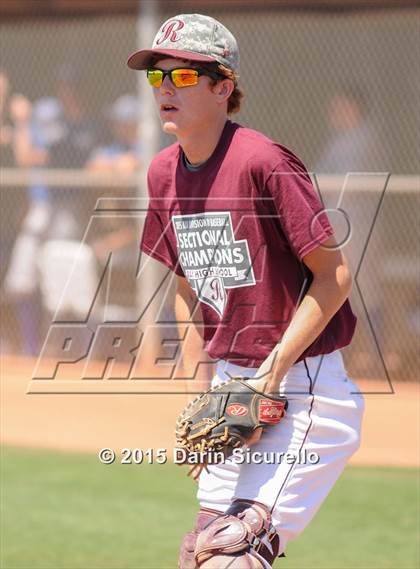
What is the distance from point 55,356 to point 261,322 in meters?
7.70

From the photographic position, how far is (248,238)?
13.0 feet

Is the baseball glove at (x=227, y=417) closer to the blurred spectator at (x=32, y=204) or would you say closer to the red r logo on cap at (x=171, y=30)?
the red r logo on cap at (x=171, y=30)

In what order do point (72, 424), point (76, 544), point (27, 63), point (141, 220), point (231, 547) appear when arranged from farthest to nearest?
point (27, 63) < point (141, 220) < point (72, 424) < point (76, 544) < point (231, 547)

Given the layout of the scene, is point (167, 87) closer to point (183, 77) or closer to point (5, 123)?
point (183, 77)

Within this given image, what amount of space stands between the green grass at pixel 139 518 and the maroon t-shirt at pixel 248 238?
2.04 m

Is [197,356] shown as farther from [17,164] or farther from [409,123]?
[17,164]

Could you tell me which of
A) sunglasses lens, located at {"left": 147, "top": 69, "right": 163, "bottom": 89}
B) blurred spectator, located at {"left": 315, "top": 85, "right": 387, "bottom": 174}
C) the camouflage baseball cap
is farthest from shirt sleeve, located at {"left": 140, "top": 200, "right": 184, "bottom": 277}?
blurred spectator, located at {"left": 315, "top": 85, "right": 387, "bottom": 174}

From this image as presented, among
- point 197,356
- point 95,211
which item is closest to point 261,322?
point 197,356

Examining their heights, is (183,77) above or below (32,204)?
below

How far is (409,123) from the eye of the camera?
10148 millimetres

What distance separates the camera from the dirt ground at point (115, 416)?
890 cm

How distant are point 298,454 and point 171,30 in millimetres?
1506

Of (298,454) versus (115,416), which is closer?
(298,454)

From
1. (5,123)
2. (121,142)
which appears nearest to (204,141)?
Result: (121,142)
